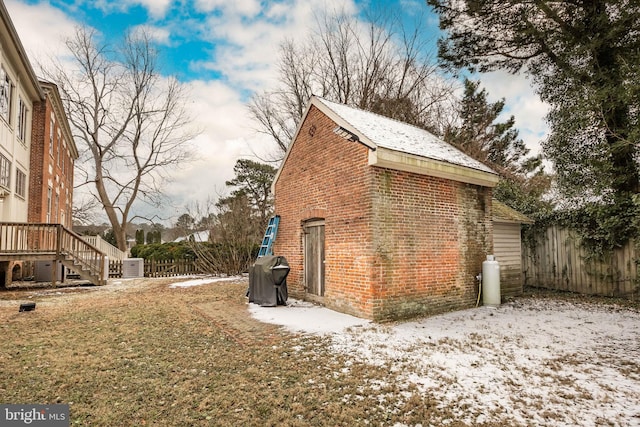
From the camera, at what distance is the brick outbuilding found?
678cm

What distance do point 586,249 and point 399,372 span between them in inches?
365

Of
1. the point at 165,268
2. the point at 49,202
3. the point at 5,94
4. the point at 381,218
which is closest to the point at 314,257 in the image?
the point at 381,218

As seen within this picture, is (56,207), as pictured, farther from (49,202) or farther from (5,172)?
(5,172)

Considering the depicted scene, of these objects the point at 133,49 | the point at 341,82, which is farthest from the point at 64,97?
the point at 341,82

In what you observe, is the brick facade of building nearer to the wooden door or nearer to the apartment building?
the apartment building

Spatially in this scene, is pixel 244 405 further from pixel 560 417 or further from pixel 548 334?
pixel 548 334

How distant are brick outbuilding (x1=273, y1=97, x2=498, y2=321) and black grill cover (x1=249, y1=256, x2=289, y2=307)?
865 mm

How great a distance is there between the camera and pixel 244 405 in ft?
10.6

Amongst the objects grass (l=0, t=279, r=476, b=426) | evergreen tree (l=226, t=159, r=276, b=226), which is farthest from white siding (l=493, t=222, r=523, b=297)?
evergreen tree (l=226, t=159, r=276, b=226)

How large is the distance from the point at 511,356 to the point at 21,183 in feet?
60.9

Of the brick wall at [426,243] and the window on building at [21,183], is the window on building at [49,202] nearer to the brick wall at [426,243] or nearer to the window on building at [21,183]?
the window on building at [21,183]

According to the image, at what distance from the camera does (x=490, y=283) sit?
26.9ft

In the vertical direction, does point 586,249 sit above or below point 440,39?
below

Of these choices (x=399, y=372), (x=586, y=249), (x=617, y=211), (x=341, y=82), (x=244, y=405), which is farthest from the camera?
(x=341, y=82)
